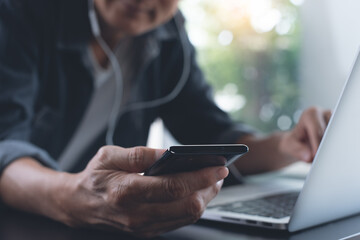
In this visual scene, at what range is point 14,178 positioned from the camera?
0.54m

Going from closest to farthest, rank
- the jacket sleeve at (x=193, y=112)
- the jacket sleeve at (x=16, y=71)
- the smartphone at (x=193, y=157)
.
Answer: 1. the smartphone at (x=193, y=157)
2. the jacket sleeve at (x=16, y=71)
3. the jacket sleeve at (x=193, y=112)

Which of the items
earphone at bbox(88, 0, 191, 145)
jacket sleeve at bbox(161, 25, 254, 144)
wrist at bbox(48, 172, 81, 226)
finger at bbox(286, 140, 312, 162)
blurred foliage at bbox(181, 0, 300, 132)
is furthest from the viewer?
blurred foliage at bbox(181, 0, 300, 132)

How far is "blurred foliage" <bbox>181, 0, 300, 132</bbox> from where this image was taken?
196cm

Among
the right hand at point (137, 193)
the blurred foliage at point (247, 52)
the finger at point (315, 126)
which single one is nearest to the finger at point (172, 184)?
the right hand at point (137, 193)

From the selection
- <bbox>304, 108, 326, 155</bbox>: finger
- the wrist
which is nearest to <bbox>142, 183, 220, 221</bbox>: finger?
the wrist

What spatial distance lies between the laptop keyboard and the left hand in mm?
165

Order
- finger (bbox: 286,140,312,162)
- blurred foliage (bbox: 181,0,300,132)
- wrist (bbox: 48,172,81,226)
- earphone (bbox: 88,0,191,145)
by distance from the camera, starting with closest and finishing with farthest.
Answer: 1. wrist (bbox: 48,172,81,226)
2. finger (bbox: 286,140,312,162)
3. earphone (bbox: 88,0,191,145)
4. blurred foliage (bbox: 181,0,300,132)

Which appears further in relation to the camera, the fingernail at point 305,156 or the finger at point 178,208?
the fingernail at point 305,156

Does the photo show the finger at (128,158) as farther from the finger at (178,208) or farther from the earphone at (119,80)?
the earphone at (119,80)

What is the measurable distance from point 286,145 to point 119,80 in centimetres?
53

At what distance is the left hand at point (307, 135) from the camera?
72cm

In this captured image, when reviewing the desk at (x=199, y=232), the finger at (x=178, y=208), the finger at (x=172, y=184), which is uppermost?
the finger at (x=172, y=184)

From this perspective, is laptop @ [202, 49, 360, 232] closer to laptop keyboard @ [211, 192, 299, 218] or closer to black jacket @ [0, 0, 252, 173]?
laptop keyboard @ [211, 192, 299, 218]

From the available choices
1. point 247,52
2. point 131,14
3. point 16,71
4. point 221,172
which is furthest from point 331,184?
point 247,52
